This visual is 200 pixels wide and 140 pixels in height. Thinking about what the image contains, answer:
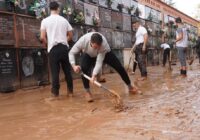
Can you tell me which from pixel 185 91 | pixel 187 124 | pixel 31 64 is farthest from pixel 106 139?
pixel 31 64

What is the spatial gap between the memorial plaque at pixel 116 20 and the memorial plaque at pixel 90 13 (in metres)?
1.59

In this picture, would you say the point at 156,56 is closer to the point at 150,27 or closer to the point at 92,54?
the point at 150,27

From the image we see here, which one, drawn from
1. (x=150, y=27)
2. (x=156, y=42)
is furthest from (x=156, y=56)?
(x=150, y=27)

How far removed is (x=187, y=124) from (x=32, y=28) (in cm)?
612

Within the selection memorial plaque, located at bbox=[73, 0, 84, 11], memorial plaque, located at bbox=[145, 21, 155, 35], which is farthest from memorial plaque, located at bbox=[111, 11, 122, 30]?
memorial plaque, located at bbox=[145, 21, 155, 35]

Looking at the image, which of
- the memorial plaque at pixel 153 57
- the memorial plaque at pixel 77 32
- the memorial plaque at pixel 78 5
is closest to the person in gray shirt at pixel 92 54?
the memorial plaque at pixel 77 32

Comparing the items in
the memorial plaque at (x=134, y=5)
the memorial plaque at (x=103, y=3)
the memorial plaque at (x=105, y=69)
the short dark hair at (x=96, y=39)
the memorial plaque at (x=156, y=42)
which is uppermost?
the memorial plaque at (x=134, y=5)

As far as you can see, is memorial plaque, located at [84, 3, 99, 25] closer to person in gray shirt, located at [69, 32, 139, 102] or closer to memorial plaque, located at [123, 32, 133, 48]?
memorial plaque, located at [123, 32, 133, 48]

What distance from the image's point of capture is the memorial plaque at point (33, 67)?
9344 mm

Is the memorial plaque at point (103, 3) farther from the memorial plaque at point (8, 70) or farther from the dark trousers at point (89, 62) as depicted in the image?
the dark trousers at point (89, 62)

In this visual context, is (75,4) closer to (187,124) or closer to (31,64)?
(31,64)

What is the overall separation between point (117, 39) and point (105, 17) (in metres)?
1.34

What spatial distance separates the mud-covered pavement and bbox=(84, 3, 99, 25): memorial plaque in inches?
244

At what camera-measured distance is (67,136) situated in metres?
4.17
